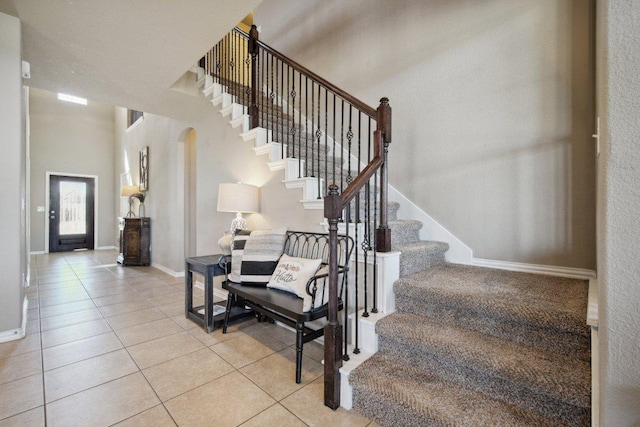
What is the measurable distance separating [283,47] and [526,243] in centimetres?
411

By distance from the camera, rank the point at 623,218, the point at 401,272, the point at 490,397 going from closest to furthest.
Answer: the point at 623,218 → the point at 490,397 → the point at 401,272

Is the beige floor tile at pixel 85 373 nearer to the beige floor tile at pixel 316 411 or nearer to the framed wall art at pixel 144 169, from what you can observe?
the beige floor tile at pixel 316 411

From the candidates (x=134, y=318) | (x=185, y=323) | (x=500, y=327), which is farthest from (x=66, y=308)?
(x=500, y=327)

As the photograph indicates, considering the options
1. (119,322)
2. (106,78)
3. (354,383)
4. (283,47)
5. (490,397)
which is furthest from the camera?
(283,47)

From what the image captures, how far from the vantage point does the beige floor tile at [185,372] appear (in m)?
1.82

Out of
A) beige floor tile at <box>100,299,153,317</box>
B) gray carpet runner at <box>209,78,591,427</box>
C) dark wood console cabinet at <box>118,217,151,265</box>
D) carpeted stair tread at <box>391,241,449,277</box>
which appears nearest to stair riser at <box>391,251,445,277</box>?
carpeted stair tread at <box>391,241,449,277</box>

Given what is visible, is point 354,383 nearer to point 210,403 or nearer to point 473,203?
point 210,403

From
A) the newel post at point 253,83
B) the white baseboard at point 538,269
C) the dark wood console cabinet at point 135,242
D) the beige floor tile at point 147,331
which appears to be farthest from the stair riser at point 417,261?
the dark wood console cabinet at point 135,242

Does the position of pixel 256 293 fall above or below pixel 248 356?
above

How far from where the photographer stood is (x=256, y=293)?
89.4 inches

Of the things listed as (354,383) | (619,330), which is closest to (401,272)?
(354,383)

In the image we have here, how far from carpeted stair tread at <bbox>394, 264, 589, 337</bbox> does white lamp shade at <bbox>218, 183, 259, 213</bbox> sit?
167cm

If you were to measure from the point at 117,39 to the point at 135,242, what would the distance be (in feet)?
14.3

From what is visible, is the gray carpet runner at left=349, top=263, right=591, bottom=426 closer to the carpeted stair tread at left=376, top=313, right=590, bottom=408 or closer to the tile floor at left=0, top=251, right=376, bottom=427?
the carpeted stair tread at left=376, top=313, right=590, bottom=408
